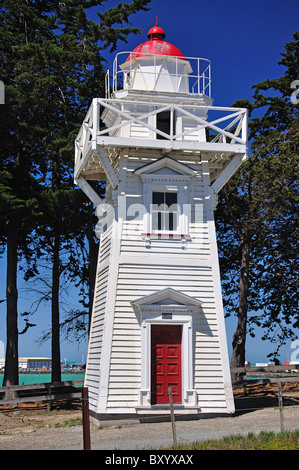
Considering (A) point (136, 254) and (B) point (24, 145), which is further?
(B) point (24, 145)

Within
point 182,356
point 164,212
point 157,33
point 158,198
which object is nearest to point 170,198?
point 158,198

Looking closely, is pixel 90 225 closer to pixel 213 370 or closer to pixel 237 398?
pixel 237 398

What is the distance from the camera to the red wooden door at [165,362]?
1878 centimetres

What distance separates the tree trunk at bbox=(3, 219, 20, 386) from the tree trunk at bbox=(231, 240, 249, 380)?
10258 mm

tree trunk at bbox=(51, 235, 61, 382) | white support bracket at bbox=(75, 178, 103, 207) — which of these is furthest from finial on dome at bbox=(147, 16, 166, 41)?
tree trunk at bbox=(51, 235, 61, 382)

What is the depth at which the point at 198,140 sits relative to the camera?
21.0 meters

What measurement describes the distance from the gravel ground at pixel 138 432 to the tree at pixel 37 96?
373 inches

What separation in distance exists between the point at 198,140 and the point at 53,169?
31.7 feet

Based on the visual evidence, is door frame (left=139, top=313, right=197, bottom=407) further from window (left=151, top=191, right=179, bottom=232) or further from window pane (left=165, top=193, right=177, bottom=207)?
window pane (left=165, top=193, right=177, bottom=207)

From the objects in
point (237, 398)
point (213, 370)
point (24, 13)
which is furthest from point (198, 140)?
point (24, 13)

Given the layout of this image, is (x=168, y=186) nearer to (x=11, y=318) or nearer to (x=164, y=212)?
(x=164, y=212)

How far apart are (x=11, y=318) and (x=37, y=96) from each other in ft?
31.3

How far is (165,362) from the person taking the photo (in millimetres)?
19016

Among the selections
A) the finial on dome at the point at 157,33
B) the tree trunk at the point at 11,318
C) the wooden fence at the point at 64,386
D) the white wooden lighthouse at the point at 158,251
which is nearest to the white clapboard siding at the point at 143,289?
the white wooden lighthouse at the point at 158,251
